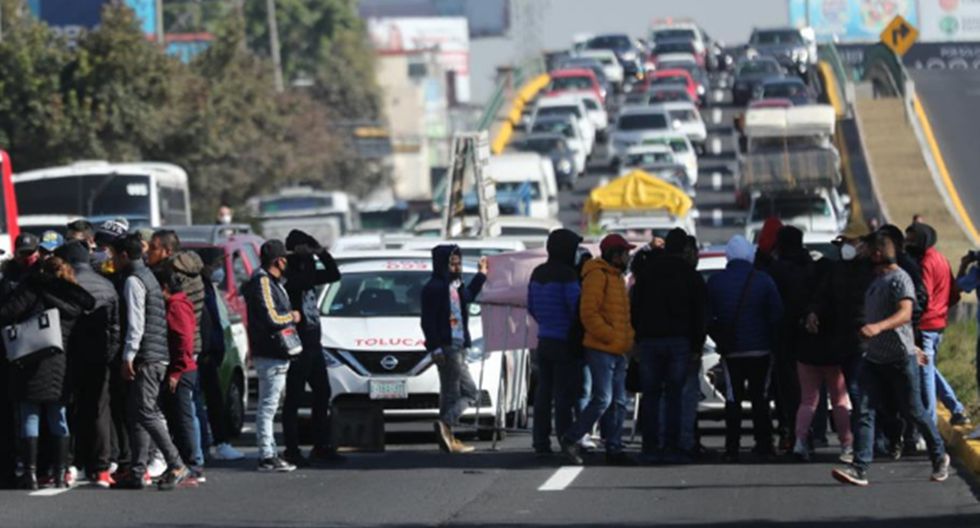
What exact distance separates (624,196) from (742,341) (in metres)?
25.6

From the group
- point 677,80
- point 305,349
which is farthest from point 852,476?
point 677,80

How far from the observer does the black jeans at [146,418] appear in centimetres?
1572

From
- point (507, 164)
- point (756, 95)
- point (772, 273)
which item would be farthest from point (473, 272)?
point (756, 95)

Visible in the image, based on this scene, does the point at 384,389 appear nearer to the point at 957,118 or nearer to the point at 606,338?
the point at 606,338

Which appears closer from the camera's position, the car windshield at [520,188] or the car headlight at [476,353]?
the car headlight at [476,353]

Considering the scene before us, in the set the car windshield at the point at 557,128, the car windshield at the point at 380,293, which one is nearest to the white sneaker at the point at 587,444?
the car windshield at the point at 380,293

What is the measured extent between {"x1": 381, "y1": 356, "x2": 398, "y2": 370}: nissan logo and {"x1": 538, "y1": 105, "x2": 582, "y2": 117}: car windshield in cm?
4626

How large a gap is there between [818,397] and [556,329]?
6.53 ft

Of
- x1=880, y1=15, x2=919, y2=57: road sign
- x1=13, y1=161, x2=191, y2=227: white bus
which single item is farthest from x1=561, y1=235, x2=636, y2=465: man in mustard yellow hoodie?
x1=880, y1=15, x2=919, y2=57: road sign

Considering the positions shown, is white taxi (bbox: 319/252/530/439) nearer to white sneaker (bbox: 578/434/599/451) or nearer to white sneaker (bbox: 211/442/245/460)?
white sneaker (bbox: 211/442/245/460)

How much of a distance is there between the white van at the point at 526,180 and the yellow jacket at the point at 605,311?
3169cm

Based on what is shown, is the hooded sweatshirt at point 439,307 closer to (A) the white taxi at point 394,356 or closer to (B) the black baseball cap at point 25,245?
(A) the white taxi at point 394,356

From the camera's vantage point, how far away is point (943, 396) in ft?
62.1

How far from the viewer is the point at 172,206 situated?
3897 centimetres
